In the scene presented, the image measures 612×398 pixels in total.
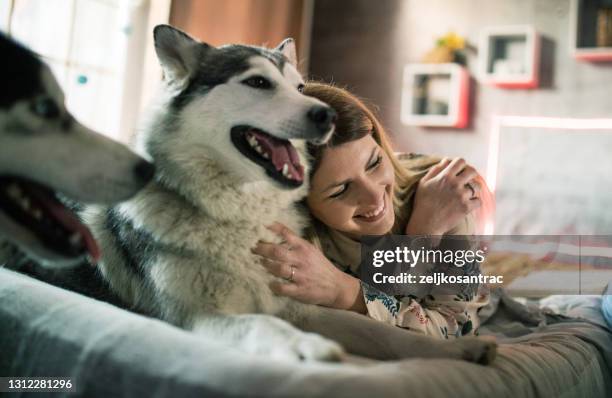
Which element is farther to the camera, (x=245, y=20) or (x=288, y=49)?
(x=245, y=20)

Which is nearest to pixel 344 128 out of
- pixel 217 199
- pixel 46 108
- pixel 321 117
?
pixel 321 117

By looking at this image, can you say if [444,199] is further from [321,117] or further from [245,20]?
[245,20]

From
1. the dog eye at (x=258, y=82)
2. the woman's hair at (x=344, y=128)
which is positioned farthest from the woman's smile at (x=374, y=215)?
the dog eye at (x=258, y=82)

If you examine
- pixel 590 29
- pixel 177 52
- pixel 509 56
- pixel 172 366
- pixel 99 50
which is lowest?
pixel 172 366

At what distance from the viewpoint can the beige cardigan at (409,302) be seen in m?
1.03

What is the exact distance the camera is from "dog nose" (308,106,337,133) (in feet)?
2.86

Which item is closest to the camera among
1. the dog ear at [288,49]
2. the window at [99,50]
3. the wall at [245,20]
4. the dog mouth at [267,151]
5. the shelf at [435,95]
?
the dog mouth at [267,151]

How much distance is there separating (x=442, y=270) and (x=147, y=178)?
0.66m

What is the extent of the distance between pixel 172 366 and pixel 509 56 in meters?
3.04

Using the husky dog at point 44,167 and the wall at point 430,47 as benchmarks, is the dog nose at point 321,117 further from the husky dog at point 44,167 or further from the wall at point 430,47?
the wall at point 430,47

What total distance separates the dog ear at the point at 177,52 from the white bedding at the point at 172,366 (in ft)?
1.35

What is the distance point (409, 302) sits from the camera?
107cm

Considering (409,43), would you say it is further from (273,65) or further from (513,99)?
(273,65)

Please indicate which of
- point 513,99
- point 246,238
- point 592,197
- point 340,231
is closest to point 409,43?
point 513,99
